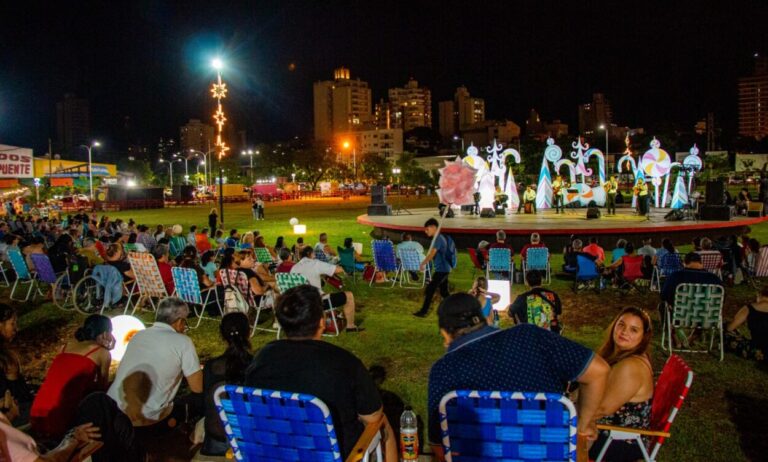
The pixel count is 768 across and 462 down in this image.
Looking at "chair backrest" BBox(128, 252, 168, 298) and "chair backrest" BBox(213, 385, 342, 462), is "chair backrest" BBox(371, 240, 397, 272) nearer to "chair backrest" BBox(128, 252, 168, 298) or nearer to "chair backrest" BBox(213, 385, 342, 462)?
"chair backrest" BBox(128, 252, 168, 298)

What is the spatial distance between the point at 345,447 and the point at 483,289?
520cm

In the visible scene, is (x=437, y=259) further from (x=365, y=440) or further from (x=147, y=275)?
(x=365, y=440)

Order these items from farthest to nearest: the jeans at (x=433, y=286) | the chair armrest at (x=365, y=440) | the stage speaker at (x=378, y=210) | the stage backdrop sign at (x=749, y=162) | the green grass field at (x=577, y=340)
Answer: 1. the stage backdrop sign at (x=749, y=162)
2. the stage speaker at (x=378, y=210)
3. the jeans at (x=433, y=286)
4. the green grass field at (x=577, y=340)
5. the chair armrest at (x=365, y=440)

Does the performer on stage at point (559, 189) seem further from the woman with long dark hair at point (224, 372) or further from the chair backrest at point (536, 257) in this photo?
the woman with long dark hair at point (224, 372)

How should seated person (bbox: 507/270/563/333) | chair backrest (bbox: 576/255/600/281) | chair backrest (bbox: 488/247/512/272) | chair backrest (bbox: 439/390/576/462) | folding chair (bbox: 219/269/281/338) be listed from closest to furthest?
chair backrest (bbox: 439/390/576/462) < seated person (bbox: 507/270/563/333) < folding chair (bbox: 219/269/281/338) < chair backrest (bbox: 576/255/600/281) < chair backrest (bbox: 488/247/512/272)

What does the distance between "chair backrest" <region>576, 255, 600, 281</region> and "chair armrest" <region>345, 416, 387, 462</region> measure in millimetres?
9819

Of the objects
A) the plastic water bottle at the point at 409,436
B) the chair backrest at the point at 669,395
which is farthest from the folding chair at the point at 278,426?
the chair backrest at the point at 669,395

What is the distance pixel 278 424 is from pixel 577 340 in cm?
700

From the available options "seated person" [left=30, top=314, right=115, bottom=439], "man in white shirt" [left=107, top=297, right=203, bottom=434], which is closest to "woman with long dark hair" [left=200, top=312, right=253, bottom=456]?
"man in white shirt" [left=107, top=297, right=203, bottom=434]

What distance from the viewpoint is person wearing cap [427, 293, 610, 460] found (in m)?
3.14

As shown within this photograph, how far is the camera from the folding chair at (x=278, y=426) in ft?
9.42

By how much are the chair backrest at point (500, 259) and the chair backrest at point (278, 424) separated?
1055 cm

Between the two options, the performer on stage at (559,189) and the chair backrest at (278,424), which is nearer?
the chair backrest at (278,424)

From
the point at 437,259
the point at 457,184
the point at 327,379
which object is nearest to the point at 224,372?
the point at 327,379
